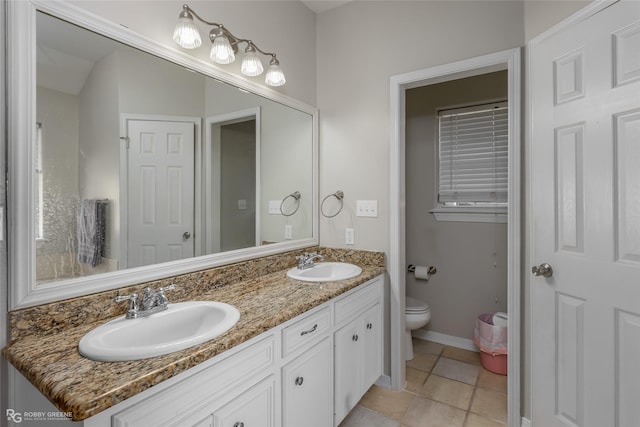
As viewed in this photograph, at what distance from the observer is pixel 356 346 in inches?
69.6

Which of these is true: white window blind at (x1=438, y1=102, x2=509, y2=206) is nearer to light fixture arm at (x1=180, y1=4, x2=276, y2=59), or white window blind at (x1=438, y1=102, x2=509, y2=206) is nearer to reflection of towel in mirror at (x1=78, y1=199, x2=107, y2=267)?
Result: light fixture arm at (x1=180, y1=4, x2=276, y2=59)

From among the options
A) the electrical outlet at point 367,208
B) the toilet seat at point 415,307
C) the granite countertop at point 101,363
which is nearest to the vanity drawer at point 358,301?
the granite countertop at point 101,363

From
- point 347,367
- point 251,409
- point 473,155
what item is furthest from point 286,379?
point 473,155

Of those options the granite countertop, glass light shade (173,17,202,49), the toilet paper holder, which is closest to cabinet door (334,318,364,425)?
the granite countertop

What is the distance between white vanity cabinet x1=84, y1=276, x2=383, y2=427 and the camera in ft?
2.79

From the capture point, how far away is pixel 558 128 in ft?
4.86

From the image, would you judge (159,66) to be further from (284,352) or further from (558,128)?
(558,128)

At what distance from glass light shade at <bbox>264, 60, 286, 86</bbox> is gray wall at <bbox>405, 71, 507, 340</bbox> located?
1455mm

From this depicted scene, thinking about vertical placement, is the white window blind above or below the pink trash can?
above

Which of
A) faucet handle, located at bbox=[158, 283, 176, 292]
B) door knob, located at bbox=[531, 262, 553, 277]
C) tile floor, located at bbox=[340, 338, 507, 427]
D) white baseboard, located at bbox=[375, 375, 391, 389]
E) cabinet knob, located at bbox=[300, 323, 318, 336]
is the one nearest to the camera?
faucet handle, located at bbox=[158, 283, 176, 292]

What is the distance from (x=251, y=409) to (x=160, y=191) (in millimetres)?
991

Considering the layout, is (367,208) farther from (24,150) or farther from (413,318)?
(24,150)

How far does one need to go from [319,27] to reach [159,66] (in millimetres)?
1433

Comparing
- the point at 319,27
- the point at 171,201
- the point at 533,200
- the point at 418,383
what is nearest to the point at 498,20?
the point at 533,200
